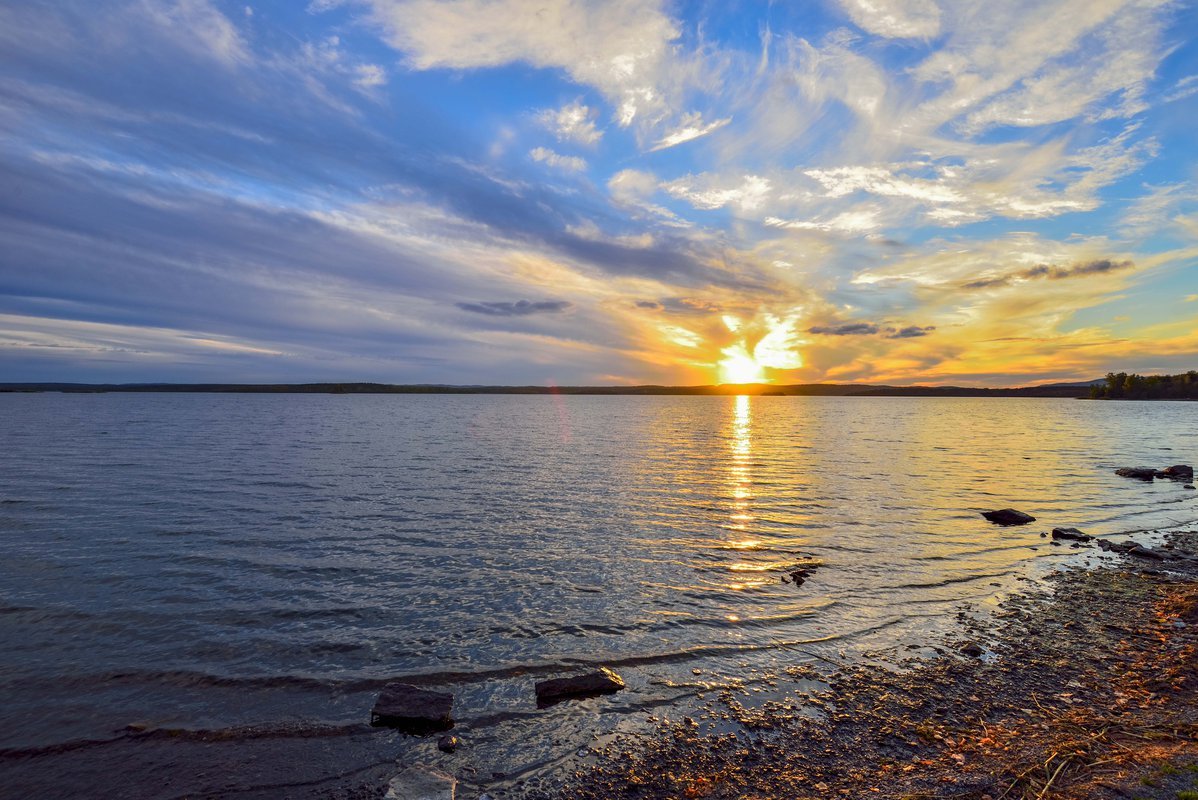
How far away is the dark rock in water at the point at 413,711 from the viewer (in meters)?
12.2

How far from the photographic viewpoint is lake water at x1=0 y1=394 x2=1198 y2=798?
11.8 m

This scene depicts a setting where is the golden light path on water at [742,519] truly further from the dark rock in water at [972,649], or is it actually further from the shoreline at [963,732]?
the dark rock in water at [972,649]

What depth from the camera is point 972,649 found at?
51.9 feet

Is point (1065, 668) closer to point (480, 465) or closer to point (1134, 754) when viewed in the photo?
point (1134, 754)

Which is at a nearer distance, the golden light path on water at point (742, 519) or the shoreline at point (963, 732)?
the shoreline at point (963, 732)

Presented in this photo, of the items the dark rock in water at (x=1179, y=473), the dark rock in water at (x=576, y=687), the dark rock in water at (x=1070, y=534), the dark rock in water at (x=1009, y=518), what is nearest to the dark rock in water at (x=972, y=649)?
the dark rock in water at (x=576, y=687)

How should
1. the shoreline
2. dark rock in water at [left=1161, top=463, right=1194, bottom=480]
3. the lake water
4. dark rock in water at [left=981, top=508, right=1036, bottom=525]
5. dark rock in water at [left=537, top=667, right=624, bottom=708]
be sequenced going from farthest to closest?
dark rock in water at [left=1161, top=463, right=1194, bottom=480], dark rock in water at [left=981, top=508, right=1036, bottom=525], dark rock in water at [left=537, top=667, right=624, bottom=708], the lake water, the shoreline

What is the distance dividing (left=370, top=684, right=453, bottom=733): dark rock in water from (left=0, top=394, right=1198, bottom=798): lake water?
40cm

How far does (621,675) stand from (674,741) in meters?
3.09

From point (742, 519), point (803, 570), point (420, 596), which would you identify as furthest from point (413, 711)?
point (742, 519)

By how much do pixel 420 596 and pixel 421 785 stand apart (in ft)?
33.3

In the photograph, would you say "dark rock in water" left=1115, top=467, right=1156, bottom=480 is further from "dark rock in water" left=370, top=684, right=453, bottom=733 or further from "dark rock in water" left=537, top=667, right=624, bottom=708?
"dark rock in water" left=370, top=684, right=453, bottom=733

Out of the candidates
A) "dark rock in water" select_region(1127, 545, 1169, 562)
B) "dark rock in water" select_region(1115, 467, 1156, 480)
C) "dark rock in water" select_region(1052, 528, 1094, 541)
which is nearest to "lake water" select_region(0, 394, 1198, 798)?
"dark rock in water" select_region(1052, 528, 1094, 541)

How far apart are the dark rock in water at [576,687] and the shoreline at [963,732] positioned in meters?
1.97
